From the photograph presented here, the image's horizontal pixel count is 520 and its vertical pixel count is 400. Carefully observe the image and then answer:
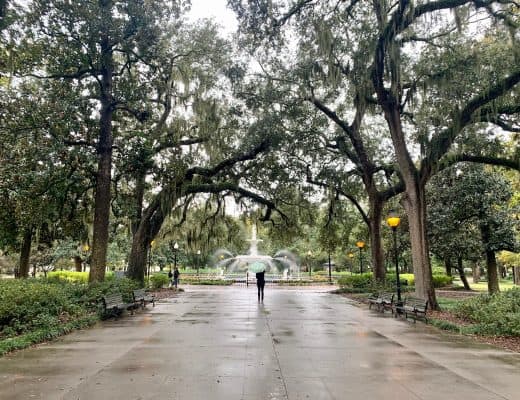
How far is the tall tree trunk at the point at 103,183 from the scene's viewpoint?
1494 centimetres

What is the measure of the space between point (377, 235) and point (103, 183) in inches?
530

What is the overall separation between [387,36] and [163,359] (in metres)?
11.0

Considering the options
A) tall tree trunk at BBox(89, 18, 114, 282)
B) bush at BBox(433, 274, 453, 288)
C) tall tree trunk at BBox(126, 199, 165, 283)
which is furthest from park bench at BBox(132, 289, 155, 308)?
bush at BBox(433, 274, 453, 288)

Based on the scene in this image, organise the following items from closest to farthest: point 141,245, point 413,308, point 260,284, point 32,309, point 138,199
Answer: point 32,309
point 413,308
point 260,284
point 141,245
point 138,199

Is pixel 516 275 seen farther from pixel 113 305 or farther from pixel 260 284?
pixel 113 305

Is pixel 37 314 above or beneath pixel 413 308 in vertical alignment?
above

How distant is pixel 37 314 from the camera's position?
975cm

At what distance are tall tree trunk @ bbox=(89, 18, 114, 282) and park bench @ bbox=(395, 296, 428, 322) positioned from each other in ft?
35.1

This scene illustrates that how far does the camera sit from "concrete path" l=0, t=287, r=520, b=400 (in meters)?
5.12

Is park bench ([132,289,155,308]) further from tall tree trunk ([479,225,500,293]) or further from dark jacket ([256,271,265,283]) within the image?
tall tree trunk ([479,225,500,293])

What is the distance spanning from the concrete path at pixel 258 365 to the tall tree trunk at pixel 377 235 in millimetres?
10148

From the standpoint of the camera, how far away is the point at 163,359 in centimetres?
682

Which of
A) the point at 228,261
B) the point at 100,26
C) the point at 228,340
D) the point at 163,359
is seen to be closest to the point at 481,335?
the point at 228,340

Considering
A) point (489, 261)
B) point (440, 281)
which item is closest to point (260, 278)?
point (489, 261)
